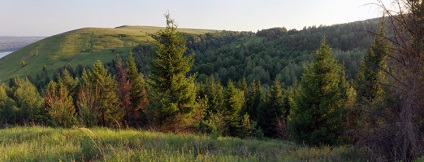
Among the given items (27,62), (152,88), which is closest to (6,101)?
(152,88)

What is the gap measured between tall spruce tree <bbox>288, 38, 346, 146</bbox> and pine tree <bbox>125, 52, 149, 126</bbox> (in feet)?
58.6

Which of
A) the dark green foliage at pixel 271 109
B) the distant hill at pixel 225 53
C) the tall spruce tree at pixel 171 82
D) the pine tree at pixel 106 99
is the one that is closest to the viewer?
the tall spruce tree at pixel 171 82

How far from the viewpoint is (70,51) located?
143 meters

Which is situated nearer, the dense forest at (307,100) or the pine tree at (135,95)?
the dense forest at (307,100)

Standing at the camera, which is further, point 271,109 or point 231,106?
point 271,109

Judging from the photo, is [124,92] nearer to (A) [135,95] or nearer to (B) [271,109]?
(A) [135,95]

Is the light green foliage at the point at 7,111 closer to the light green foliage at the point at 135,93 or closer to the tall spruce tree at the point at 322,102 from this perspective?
the light green foliage at the point at 135,93

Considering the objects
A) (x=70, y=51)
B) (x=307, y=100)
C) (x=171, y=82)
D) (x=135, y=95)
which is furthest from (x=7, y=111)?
(x=70, y=51)

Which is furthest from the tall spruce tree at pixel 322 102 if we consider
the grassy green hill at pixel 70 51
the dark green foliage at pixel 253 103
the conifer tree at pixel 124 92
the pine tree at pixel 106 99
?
the grassy green hill at pixel 70 51

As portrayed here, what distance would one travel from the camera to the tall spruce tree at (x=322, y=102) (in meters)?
17.2

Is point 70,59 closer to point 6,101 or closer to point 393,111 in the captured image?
point 6,101

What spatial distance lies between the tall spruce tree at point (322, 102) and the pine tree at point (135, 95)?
17871 mm

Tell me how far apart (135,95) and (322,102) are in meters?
20.2

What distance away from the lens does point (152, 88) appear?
1903 centimetres
